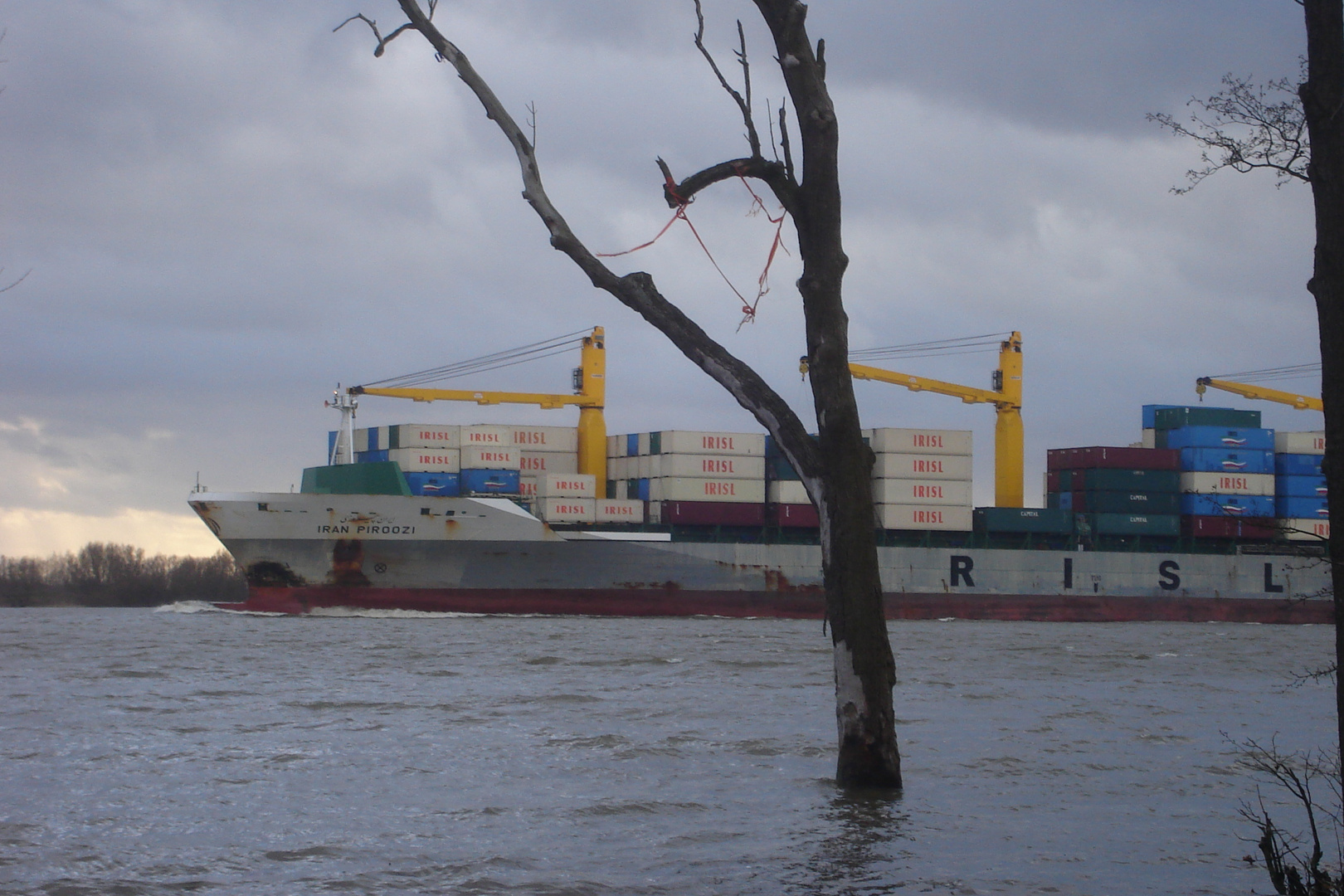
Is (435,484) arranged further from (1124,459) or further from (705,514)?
(1124,459)

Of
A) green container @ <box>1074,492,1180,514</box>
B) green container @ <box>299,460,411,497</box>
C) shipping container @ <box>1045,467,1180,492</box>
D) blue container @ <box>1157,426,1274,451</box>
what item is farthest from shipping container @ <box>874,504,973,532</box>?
green container @ <box>299,460,411,497</box>

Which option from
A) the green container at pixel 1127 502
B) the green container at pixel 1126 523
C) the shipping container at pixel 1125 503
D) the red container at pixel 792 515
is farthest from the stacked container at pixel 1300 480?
the red container at pixel 792 515

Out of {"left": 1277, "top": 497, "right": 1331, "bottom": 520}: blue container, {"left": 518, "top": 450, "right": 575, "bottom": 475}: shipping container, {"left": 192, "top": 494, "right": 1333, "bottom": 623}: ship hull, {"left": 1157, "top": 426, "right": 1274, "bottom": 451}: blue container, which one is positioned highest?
{"left": 1157, "top": 426, "right": 1274, "bottom": 451}: blue container

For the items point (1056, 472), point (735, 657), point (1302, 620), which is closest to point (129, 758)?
point (735, 657)

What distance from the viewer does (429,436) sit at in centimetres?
3541

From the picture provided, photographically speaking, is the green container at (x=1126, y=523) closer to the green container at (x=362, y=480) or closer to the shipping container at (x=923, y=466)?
the shipping container at (x=923, y=466)

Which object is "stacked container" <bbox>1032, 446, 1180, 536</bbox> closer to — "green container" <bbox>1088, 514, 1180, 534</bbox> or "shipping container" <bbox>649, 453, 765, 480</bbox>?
"green container" <bbox>1088, 514, 1180, 534</bbox>

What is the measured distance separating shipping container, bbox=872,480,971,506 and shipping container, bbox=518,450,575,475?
9324 millimetres

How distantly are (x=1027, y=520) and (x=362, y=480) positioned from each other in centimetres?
2058

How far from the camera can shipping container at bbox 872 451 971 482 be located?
3762 cm

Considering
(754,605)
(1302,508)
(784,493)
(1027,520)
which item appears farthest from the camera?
(1302,508)

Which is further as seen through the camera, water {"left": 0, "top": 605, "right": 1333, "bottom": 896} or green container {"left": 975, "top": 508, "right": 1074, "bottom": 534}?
green container {"left": 975, "top": 508, "right": 1074, "bottom": 534}

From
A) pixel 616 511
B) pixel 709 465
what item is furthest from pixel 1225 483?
pixel 616 511

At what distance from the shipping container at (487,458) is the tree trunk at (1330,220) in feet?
103
